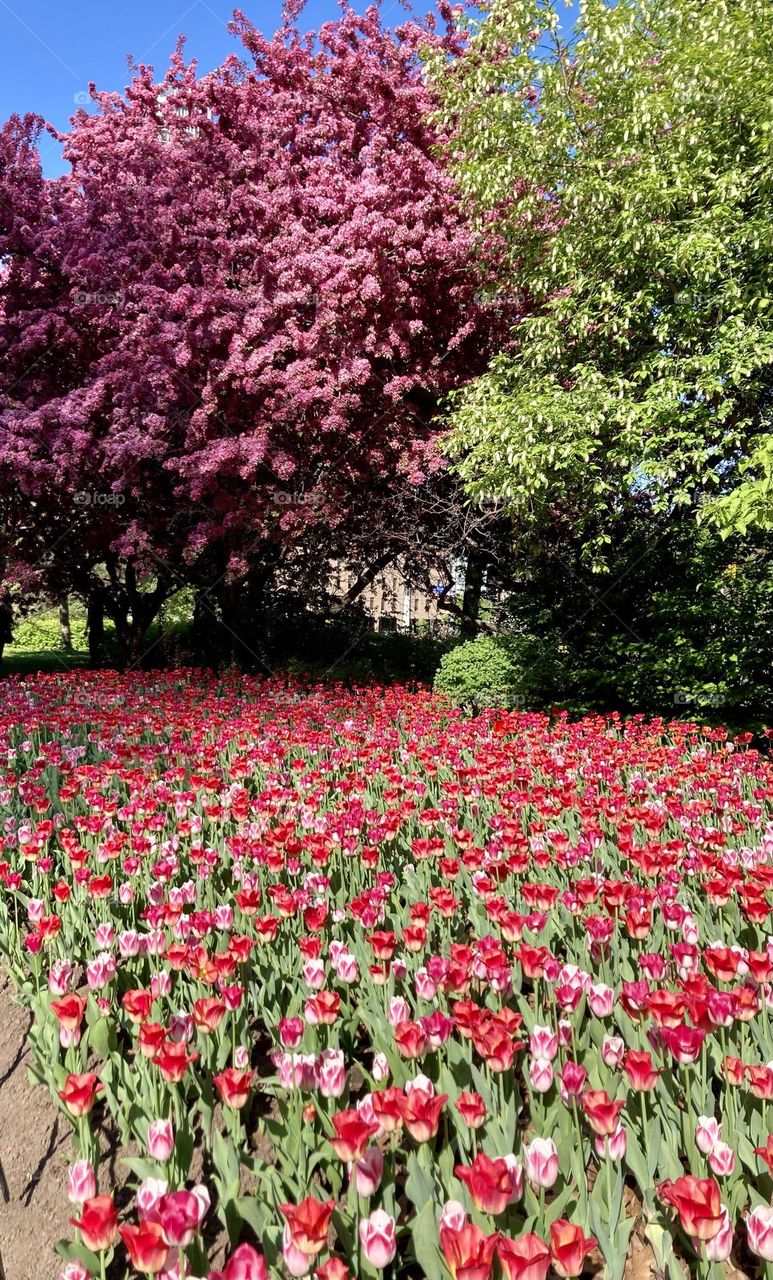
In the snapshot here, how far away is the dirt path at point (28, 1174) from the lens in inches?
72.9

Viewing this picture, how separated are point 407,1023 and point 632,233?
6.75 metres

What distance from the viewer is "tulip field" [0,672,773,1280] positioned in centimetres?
151

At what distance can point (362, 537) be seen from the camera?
411 inches

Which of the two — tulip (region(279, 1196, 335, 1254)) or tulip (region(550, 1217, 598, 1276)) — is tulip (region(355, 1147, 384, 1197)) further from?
tulip (region(550, 1217, 598, 1276))

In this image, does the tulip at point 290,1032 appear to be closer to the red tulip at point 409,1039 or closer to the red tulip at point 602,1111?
the red tulip at point 409,1039

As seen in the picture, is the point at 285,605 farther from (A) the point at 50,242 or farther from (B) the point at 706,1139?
(B) the point at 706,1139

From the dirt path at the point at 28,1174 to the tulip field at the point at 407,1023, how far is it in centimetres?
9

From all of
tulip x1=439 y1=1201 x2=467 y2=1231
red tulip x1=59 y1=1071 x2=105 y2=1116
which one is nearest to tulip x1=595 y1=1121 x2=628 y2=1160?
tulip x1=439 y1=1201 x2=467 y2=1231

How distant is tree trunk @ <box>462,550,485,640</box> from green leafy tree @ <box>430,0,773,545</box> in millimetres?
3094

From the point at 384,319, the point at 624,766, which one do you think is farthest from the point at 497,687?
the point at 384,319

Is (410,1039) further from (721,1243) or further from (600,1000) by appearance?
(721,1243)

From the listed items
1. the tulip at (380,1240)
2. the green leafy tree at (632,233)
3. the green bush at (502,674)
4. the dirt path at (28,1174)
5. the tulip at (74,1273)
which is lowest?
the dirt path at (28,1174)

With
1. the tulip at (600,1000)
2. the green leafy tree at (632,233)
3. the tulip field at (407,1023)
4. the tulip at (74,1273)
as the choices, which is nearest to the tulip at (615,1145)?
the tulip field at (407,1023)

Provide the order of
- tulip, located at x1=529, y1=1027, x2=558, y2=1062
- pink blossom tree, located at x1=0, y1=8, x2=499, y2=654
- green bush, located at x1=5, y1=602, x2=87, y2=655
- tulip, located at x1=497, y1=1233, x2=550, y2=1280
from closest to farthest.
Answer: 1. tulip, located at x1=497, y1=1233, x2=550, y2=1280
2. tulip, located at x1=529, y1=1027, x2=558, y2=1062
3. pink blossom tree, located at x1=0, y1=8, x2=499, y2=654
4. green bush, located at x1=5, y1=602, x2=87, y2=655
